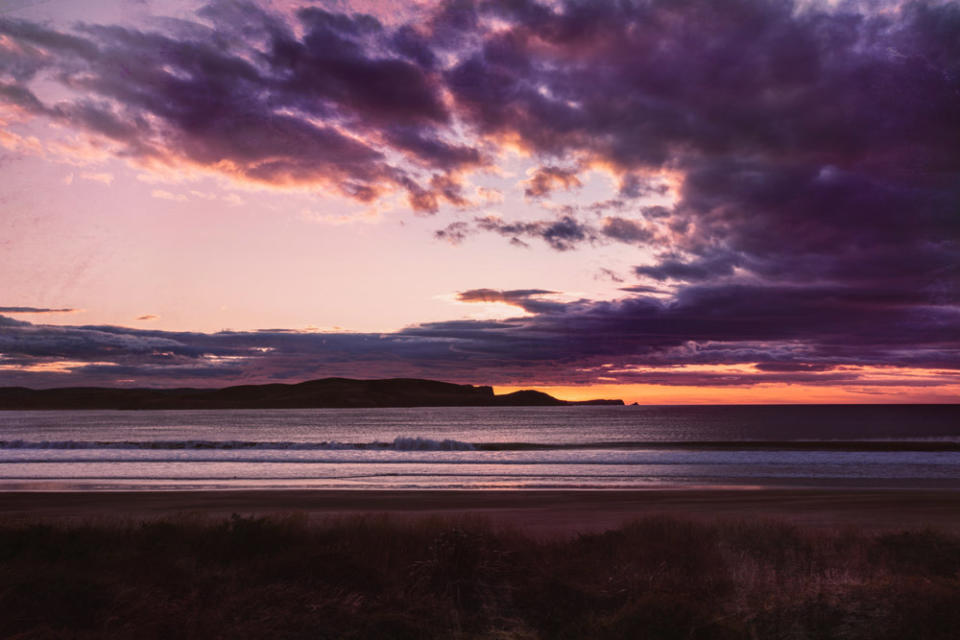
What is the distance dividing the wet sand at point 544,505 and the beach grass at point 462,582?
5310 millimetres

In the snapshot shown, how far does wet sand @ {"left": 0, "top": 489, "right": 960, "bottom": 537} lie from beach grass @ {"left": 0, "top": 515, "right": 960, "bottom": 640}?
17.4 ft

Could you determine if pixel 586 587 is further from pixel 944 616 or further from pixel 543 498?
pixel 543 498

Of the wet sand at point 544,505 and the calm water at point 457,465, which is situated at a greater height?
the wet sand at point 544,505

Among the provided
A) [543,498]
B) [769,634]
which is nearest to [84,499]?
[543,498]

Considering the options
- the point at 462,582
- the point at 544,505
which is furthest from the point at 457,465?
the point at 462,582

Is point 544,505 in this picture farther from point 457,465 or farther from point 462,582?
point 457,465

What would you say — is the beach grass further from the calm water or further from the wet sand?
the calm water

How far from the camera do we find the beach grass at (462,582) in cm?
954

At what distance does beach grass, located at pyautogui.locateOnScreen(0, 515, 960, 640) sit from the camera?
9.54 m

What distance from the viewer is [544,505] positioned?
25.4 m

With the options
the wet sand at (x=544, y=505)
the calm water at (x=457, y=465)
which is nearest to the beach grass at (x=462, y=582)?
the wet sand at (x=544, y=505)

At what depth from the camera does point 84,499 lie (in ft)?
89.8

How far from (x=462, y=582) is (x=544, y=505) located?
47.0ft

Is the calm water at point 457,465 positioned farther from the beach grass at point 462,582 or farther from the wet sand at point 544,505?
the beach grass at point 462,582
